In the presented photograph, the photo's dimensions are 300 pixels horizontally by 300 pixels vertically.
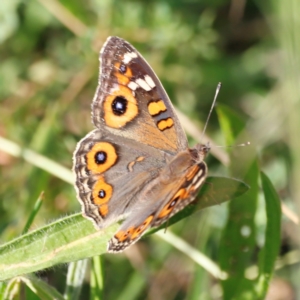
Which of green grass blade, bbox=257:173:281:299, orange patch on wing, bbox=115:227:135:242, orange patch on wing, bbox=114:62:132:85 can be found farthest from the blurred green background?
orange patch on wing, bbox=114:62:132:85

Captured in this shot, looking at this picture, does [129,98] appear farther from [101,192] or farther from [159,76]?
[159,76]

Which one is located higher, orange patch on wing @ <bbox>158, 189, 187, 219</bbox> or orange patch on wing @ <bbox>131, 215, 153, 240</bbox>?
orange patch on wing @ <bbox>158, 189, 187, 219</bbox>

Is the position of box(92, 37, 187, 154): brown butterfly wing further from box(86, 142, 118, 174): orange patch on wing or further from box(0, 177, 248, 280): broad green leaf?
box(0, 177, 248, 280): broad green leaf

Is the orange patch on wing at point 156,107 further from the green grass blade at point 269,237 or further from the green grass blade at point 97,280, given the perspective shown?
the green grass blade at point 97,280

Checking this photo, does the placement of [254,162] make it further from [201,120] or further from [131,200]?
[201,120]

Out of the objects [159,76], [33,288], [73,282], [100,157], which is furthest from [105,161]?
[159,76]

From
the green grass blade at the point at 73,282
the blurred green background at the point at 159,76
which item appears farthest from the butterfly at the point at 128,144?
the blurred green background at the point at 159,76

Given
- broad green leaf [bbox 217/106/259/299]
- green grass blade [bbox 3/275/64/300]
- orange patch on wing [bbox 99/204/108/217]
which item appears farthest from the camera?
broad green leaf [bbox 217/106/259/299]
